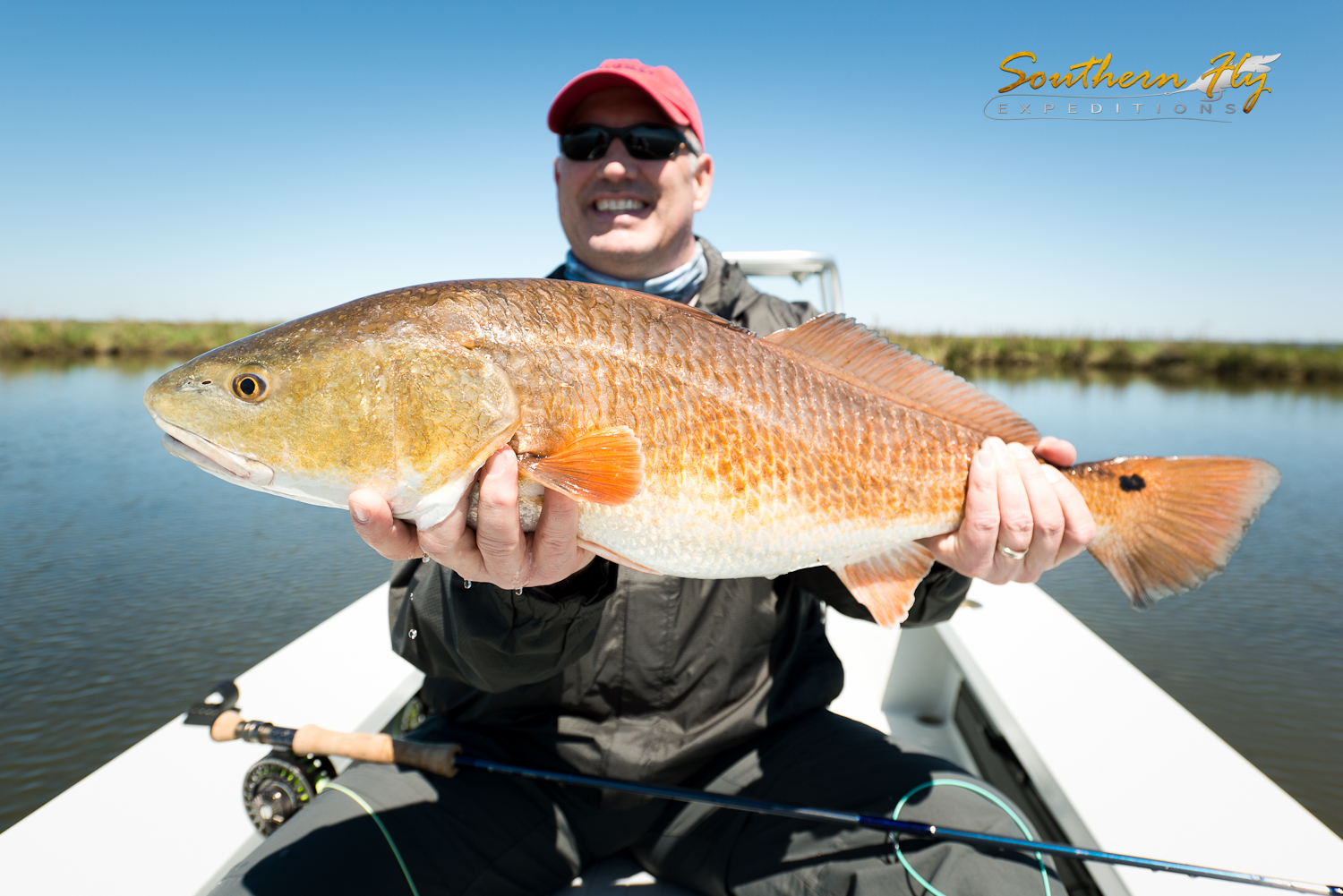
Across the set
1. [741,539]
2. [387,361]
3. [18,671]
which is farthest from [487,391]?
[18,671]

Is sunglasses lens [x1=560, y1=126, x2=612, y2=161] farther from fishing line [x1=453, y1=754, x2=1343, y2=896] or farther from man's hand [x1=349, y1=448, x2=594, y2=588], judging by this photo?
fishing line [x1=453, y1=754, x2=1343, y2=896]

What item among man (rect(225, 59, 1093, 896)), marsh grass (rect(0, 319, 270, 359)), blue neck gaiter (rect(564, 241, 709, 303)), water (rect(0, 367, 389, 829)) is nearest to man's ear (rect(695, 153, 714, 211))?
blue neck gaiter (rect(564, 241, 709, 303))

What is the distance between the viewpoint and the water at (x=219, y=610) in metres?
5.49

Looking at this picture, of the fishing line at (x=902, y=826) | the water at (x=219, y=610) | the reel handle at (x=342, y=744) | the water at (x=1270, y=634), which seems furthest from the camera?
the water at (x=1270, y=634)

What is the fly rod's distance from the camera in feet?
6.71

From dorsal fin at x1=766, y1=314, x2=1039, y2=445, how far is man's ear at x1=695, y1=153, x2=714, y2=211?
1941 mm

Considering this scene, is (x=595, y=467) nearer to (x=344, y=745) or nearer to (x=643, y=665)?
(x=643, y=665)

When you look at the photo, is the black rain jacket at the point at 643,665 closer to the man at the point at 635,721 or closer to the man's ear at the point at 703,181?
the man at the point at 635,721

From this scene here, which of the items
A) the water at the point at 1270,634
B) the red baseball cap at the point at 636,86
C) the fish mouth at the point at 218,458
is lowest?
the water at the point at 1270,634

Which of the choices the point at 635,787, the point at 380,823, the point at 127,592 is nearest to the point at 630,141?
the point at 635,787

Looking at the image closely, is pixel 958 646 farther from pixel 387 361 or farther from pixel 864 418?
pixel 387 361

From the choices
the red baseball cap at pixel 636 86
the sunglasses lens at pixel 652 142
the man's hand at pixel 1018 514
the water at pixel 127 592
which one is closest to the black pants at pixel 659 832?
the man's hand at pixel 1018 514

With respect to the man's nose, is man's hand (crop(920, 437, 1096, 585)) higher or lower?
lower

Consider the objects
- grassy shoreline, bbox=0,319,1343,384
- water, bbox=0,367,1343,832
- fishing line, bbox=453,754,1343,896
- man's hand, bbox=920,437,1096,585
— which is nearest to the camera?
fishing line, bbox=453,754,1343,896
